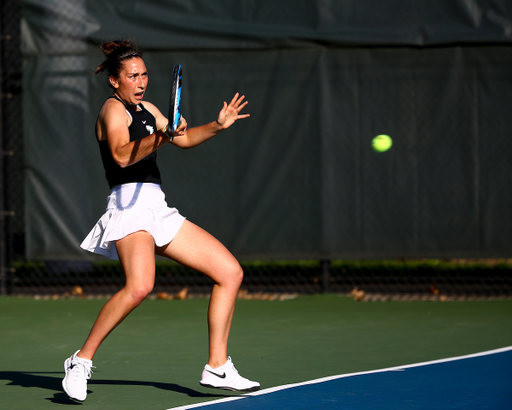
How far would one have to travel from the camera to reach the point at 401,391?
3.97 metres

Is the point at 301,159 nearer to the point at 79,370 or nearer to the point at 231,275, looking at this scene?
the point at 231,275

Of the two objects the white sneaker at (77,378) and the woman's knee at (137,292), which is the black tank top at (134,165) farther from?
the white sneaker at (77,378)

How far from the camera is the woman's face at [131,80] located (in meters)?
3.93

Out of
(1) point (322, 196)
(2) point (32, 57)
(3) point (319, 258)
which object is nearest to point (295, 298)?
(3) point (319, 258)

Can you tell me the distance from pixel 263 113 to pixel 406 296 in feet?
6.52

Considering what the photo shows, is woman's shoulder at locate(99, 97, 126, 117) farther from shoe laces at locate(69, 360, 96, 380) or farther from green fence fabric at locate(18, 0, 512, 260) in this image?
green fence fabric at locate(18, 0, 512, 260)

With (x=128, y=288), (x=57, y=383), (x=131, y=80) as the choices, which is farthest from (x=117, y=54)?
(x=57, y=383)

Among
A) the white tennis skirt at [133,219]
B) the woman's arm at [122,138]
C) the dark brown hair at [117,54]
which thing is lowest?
the white tennis skirt at [133,219]

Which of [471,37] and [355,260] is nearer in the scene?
[471,37]

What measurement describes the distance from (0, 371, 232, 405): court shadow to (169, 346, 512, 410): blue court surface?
0.99 feet

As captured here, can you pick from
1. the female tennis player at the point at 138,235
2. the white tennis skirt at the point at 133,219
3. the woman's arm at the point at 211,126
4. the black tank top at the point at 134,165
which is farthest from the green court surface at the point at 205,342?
the woman's arm at the point at 211,126

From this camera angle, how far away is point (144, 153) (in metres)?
3.68

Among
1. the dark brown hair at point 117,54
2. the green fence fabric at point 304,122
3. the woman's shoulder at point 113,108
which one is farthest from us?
the green fence fabric at point 304,122

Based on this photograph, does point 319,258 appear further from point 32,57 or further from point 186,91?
point 32,57
